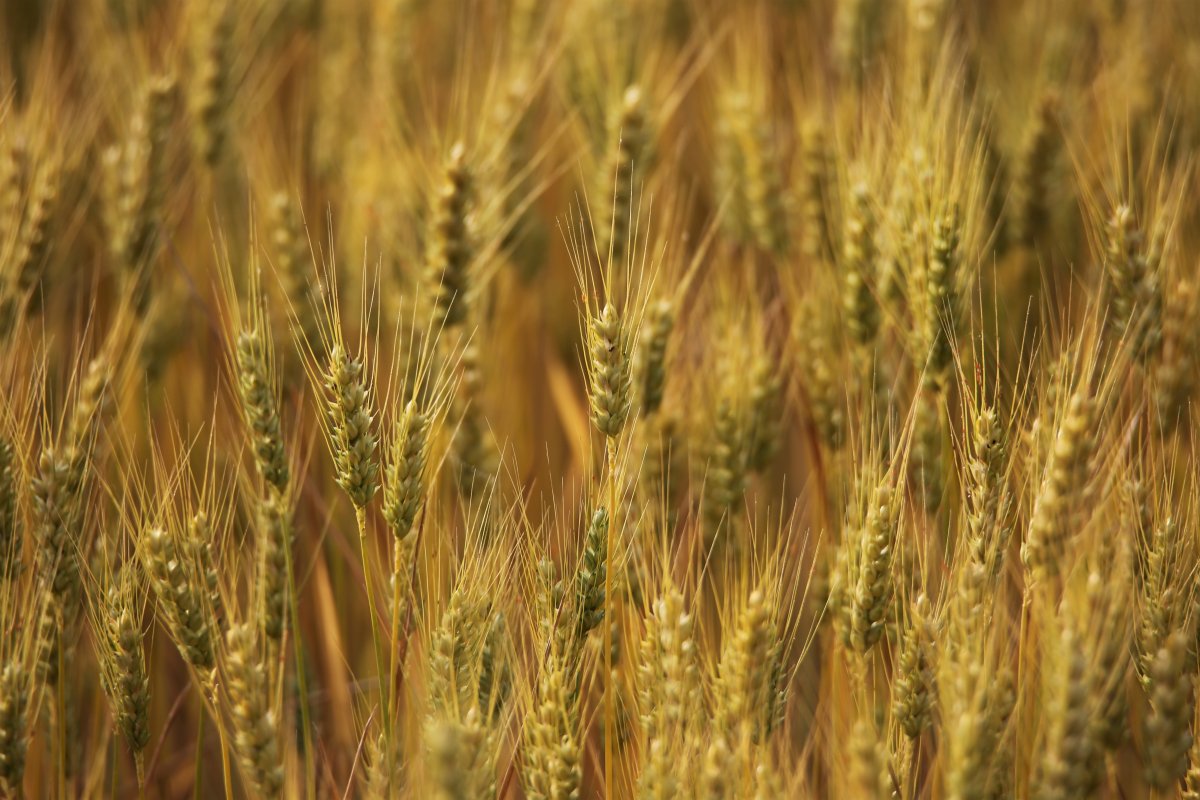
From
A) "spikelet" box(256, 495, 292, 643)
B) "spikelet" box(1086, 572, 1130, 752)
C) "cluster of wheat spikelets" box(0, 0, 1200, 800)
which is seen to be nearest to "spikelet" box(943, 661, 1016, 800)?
"cluster of wheat spikelets" box(0, 0, 1200, 800)

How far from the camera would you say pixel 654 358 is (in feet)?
6.18

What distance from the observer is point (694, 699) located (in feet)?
4.61

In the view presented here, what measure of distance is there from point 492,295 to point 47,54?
1.10 m

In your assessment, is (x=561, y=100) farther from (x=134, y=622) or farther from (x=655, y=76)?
(x=134, y=622)

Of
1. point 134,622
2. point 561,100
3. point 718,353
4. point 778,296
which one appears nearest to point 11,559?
point 134,622

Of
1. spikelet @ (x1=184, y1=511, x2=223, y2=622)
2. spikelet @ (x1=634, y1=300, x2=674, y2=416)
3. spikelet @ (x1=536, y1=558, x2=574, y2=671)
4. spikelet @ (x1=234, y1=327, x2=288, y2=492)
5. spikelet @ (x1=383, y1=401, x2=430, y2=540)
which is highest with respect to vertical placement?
spikelet @ (x1=634, y1=300, x2=674, y2=416)

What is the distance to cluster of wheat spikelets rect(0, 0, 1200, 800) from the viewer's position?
142 centimetres

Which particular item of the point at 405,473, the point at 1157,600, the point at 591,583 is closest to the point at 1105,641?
the point at 1157,600

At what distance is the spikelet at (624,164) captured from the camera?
2.14 metres

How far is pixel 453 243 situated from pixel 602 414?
59 cm

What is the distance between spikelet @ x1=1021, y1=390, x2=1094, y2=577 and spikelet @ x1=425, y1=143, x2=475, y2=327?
1.00 meters

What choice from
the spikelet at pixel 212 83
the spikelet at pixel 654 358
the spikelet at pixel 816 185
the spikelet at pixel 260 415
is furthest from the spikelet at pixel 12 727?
the spikelet at pixel 816 185

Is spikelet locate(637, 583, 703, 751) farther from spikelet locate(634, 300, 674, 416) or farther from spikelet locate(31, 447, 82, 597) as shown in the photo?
spikelet locate(31, 447, 82, 597)

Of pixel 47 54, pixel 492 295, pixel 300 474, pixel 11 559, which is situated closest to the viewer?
pixel 11 559
